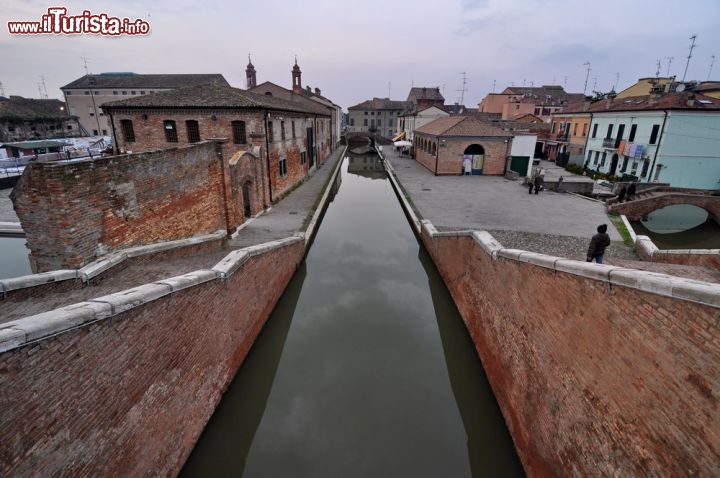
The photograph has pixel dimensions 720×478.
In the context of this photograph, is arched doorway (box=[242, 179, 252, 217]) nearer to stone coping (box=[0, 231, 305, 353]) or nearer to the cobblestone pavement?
the cobblestone pavement

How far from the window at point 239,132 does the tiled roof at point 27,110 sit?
36107 millimetres

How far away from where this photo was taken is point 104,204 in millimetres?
7285

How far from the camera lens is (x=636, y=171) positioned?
2252 cm

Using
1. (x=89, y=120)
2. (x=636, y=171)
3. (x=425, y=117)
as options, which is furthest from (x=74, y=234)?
(x=89, y=120)

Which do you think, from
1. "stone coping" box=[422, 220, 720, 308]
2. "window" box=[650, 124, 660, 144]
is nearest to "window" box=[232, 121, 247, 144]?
"stone coping" box=[422, 220, 720, 308]

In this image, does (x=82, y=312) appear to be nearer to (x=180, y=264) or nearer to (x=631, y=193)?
(x=180, y=264)

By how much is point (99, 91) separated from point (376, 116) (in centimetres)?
4575

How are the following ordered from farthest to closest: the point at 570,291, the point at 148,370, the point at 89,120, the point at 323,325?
1. the point at 89,120
2. the point at 323,325
3. the point at 570,291
4. the point at 148,370

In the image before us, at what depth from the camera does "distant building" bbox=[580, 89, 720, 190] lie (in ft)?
66.4

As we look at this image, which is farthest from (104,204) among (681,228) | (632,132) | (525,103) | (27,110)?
(525,103)

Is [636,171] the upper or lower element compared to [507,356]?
upper

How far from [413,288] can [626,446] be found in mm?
8238

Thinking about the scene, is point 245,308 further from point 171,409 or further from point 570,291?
point 570,291

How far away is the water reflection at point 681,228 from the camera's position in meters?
16.1
